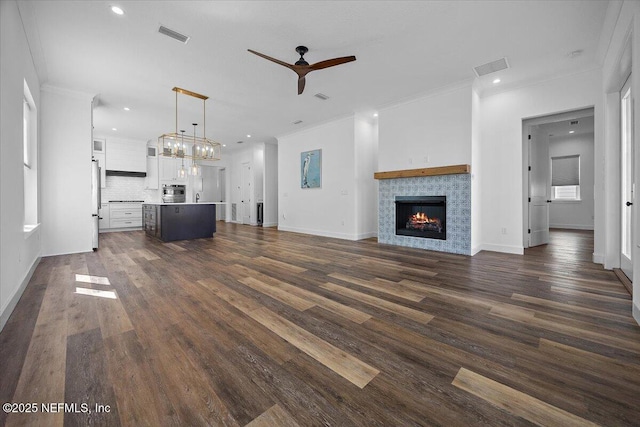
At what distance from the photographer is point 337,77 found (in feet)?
13.7

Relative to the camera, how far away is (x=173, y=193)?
8.98 m

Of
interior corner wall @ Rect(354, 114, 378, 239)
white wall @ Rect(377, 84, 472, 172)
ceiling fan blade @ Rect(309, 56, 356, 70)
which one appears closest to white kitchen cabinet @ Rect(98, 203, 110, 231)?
interior corner wall @ Rect(354, 114, 378, 239)

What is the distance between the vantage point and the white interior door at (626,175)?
293cm

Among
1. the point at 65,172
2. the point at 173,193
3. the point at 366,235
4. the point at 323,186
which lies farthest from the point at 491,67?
the point at 173,193

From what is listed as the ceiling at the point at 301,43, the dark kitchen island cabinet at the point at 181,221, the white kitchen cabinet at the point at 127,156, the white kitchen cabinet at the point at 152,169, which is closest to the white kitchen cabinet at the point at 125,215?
the white kitchen cabinet at the point at 152,169

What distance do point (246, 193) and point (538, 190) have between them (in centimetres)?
858

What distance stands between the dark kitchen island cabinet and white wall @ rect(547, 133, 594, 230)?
10301 millimetres

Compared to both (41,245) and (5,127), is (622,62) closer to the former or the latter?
(5,127)

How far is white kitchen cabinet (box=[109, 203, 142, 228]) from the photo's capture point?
781 cm

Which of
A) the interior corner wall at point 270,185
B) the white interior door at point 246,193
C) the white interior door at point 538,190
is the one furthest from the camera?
the white interior door at point 246,193

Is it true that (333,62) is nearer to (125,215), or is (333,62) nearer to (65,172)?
(65,172)

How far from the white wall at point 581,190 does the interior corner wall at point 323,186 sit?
7.13m

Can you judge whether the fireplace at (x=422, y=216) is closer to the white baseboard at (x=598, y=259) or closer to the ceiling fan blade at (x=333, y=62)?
the white baseboard at (x=598, y=259)

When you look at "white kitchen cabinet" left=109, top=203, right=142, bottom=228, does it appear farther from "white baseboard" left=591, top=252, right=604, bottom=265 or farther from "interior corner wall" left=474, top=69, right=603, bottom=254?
"white baseboard" left=591, top=252, right=604, bottom=265
